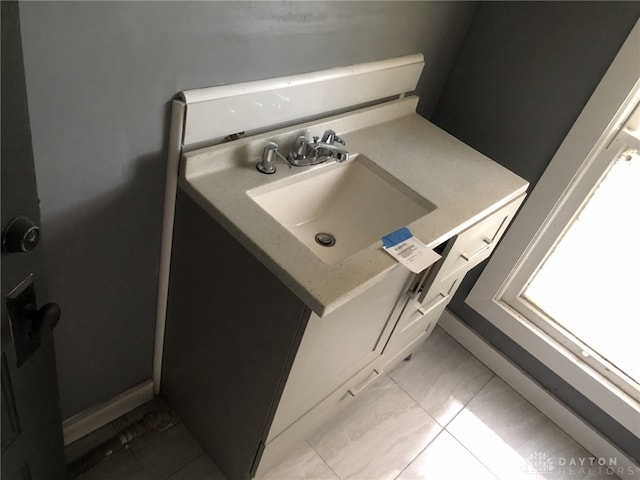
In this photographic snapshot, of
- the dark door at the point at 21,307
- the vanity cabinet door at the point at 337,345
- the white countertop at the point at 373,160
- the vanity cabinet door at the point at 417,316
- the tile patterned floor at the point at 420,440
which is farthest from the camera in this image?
the tile patterned floor at the point at 420,440

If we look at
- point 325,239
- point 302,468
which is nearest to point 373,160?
point 325,239

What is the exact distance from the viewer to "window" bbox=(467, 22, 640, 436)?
1476 millimetres

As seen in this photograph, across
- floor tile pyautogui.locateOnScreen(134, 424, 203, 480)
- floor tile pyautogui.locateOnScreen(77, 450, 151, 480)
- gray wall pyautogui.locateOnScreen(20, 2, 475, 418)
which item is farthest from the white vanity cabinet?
gray wall pyautogui.locateOnScreen(20, 2, 475, 418)

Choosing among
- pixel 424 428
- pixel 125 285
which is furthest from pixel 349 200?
pixel 424 428

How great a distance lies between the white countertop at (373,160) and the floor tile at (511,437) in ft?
3.11

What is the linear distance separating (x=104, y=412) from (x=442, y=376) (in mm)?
1256

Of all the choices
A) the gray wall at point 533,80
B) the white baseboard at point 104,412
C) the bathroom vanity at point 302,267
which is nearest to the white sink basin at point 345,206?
the bathroom vanity at point 302,267

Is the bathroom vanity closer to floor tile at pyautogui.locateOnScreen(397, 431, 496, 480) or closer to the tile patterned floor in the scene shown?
the tile patterned floor

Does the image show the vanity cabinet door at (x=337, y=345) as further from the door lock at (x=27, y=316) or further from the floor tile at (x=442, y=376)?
the floor tile at (x=442, y=376)

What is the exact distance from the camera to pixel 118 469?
1.42 metres

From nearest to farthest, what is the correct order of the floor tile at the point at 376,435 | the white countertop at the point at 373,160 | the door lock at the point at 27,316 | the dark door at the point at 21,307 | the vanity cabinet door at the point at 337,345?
the dark door at the point at 21,307 → the door lock at the point at 27,316 → the white countertop at the point at 373,160 → the vanity cabinet door at the point at 337,345 → the floor tile at the point at 376,435

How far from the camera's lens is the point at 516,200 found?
141cm

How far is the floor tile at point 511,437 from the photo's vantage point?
1.78 meters

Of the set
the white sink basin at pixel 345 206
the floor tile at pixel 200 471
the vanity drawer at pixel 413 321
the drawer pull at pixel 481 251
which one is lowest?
the floor tile at pixel 200 471
